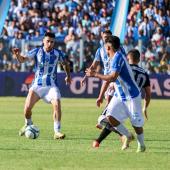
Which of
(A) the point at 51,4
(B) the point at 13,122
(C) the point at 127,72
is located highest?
(A) the point at 51,4

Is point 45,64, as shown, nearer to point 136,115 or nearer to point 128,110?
point 128,110

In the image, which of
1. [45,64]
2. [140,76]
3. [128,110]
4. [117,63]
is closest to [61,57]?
[45,64]

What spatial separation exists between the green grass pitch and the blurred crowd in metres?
8.51

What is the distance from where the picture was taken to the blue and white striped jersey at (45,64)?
17203mm

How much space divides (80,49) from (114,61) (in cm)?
1975

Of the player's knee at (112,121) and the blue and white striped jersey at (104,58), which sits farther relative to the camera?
the blue and white striped jersey at (104,58)

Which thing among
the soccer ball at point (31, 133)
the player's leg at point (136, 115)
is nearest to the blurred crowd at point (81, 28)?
the soccer ball at point (31, 133)

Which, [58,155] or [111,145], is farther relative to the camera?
[111,145]

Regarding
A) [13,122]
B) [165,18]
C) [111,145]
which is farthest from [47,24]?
[111,145]

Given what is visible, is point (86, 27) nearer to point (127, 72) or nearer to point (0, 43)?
point (0, 43)

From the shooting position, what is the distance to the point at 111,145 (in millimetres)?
15320

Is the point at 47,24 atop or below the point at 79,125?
atop

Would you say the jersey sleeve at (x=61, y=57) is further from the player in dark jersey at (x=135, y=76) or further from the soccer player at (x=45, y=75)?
the player in dark jersey at (x=135, y=76)

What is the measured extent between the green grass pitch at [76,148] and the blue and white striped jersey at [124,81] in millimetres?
968
